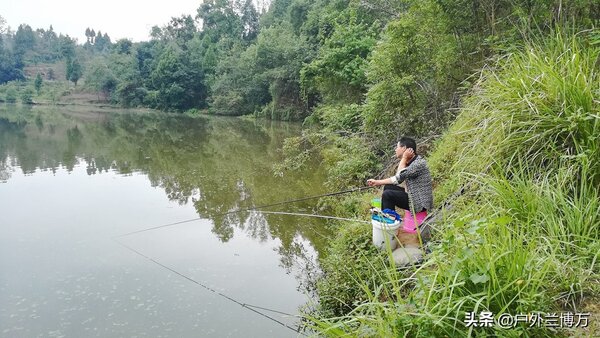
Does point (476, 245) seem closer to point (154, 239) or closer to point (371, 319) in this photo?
point (371, 319)

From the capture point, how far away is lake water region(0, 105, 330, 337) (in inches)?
180

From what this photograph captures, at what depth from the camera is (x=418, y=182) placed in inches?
165

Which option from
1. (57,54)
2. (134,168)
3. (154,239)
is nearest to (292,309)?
(154,239)

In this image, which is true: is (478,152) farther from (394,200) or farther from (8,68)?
(8,68)

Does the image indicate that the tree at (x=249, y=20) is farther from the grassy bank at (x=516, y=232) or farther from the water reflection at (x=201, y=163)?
the grassy bank at (x=516, y=232)

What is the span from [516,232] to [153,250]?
5.60 m

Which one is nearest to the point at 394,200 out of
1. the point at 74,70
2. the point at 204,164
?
the point at 204,164

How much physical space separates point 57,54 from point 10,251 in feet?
263

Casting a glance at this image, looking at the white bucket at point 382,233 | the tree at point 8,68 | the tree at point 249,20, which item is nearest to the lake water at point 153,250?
the white bucket at point 382,233

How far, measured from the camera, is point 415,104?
8266 mm

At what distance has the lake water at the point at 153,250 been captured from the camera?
4562 millimetres

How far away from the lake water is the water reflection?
61 millimetres

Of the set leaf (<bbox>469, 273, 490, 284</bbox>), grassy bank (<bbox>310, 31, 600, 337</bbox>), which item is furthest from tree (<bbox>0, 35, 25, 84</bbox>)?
leaf (<bbox>469, 273, 490, 284</bbox>)

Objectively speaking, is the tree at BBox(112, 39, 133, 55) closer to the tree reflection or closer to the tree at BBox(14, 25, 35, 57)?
the tree at BBox(14, 25, 35, 57)
